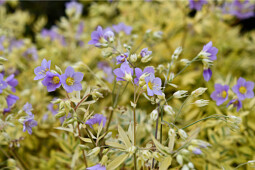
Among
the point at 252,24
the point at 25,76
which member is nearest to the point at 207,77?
the point at 25,76

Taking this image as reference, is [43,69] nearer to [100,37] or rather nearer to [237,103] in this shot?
[100,37]

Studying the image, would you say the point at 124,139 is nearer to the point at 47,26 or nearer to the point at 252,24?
the point at 47,26

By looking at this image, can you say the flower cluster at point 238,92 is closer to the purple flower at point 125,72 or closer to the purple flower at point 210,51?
the purple flower at point 210,51

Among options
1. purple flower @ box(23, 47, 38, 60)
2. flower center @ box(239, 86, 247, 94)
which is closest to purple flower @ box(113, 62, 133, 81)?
flower center @ box(239, 86, 247, 94)

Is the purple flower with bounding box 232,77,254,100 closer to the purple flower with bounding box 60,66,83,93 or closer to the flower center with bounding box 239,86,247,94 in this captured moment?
the flower center with bounding box 239,86,247,94

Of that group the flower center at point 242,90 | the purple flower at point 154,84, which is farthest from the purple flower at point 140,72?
A: the flower center at point 242,90

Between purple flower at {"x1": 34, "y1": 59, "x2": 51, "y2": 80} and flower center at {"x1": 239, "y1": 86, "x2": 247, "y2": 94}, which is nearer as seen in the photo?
purple flower at {"x1": 34, "y1": 59, "x2": 51, "y2": 80}

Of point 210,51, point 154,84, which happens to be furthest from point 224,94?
point 154,84
